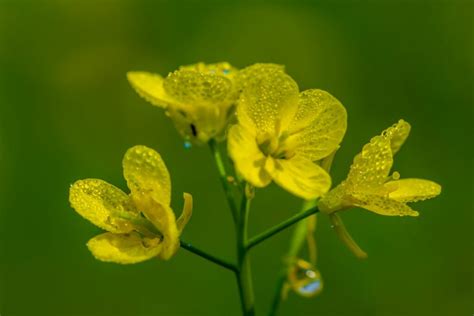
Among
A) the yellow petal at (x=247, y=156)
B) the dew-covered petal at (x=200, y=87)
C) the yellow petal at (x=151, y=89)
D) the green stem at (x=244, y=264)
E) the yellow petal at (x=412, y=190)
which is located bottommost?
the green stem at (x=244, y=264)

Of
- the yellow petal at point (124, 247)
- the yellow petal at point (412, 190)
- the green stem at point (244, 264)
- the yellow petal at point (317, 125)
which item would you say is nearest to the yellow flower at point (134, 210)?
the yellow petal at point (124, 247)

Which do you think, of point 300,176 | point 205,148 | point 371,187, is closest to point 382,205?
point 371,187

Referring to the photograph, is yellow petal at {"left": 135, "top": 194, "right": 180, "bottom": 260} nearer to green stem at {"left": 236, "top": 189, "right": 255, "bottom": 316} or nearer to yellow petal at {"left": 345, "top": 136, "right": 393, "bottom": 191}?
green stem at {"left": 236, "top": 189, "right": 255, "bottom": 316}

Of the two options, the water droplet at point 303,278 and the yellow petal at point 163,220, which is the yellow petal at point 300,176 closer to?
the yellow petal at point 163,220

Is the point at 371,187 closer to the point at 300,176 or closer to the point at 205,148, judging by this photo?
the point at 300,176

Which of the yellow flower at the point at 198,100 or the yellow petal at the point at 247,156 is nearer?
the yellow petal at the point at 247,156
